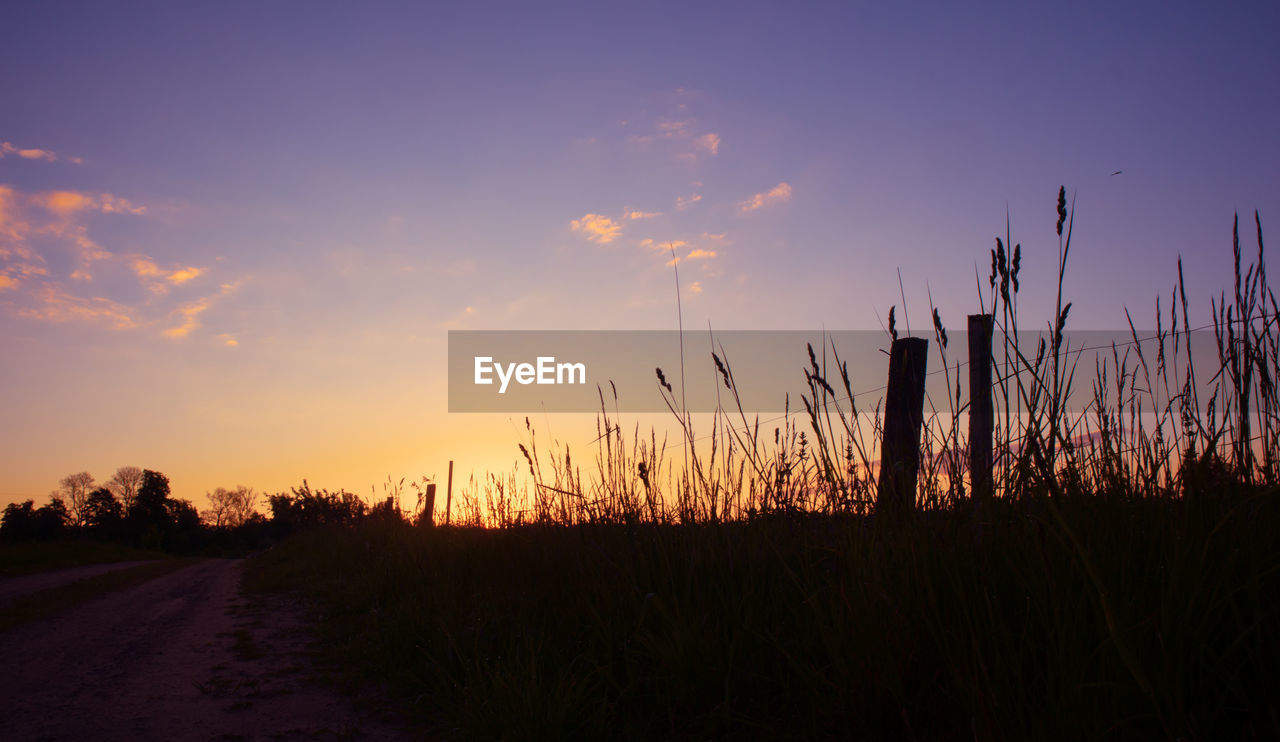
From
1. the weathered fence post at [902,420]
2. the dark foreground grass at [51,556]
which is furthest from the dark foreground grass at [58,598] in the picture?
the weathered fence post at [902,420]

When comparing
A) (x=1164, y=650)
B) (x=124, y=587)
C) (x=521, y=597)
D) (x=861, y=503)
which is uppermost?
(x=861, y=503)

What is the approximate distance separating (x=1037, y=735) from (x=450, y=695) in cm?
259

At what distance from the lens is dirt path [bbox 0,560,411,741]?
3043mm

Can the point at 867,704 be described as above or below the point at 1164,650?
below

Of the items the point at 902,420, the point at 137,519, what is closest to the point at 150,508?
the point at 137,519

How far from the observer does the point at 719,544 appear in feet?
10.8

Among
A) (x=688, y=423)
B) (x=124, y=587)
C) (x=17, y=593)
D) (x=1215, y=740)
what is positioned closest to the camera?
(x=1215, y=740)

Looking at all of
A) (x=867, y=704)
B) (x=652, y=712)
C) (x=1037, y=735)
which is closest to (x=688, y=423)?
(x=652, y=712)

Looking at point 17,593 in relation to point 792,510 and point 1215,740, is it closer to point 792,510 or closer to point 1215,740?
point 792,510

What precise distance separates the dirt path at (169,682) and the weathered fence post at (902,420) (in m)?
2.44

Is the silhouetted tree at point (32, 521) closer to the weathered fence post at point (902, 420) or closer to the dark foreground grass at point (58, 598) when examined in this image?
the dark foreground grass at point (58, 598)

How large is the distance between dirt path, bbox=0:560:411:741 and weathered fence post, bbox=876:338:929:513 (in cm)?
244

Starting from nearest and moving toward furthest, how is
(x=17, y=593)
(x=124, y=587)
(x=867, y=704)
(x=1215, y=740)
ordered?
(x=1215, y=740), (x=867, y=704), (x=17, y=593), (x=124, y=587)

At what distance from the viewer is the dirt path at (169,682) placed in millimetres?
3043
